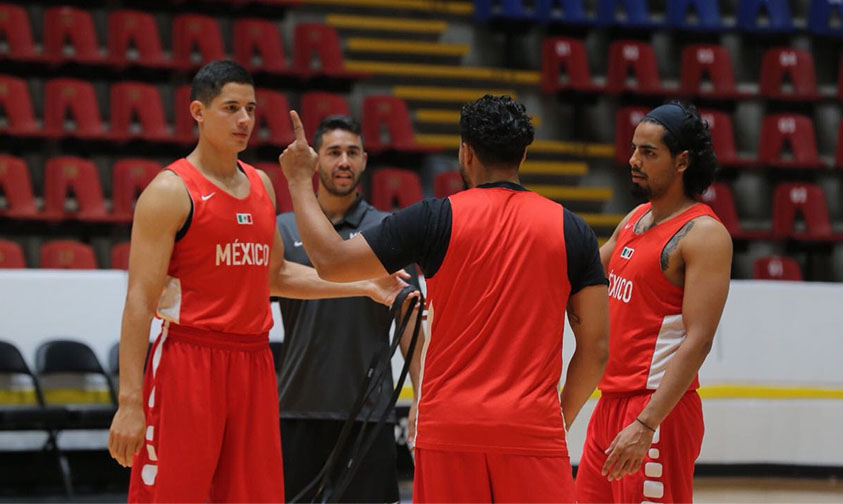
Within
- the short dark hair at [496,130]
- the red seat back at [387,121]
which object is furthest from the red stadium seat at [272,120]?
the short dark hair at [496,130]

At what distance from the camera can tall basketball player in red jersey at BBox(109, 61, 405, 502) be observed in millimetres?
3623

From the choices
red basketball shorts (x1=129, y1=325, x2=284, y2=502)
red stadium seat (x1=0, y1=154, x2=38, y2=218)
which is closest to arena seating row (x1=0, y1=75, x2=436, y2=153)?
red stadium seat (x1=0, y1=154, x2=38, y2=218)

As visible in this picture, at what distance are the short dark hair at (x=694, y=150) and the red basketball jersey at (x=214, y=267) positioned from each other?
5.14ft

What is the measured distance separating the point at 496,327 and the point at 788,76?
419 inches

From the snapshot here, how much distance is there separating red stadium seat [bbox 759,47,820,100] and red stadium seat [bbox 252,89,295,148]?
5.63 m

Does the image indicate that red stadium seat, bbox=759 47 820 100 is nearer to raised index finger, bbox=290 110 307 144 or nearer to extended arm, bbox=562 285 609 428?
extended arm, bbox=562 285 609 428

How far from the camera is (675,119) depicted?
152 inches

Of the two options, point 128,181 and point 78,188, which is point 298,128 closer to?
point 128,181

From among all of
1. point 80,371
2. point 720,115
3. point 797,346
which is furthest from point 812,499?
point 720,115

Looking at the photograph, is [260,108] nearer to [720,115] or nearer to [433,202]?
[720,115]

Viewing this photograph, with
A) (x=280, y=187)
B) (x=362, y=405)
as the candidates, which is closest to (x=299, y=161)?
(x=362, y=405)

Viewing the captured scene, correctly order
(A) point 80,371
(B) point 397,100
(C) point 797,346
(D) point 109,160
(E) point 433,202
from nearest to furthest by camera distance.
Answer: (E) point 433,202
(A) point 80,371
(C) point 797,346
(D) point 109,160
(B) point 397,100

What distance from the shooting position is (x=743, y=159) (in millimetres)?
11938

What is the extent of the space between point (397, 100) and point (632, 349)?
798cm
